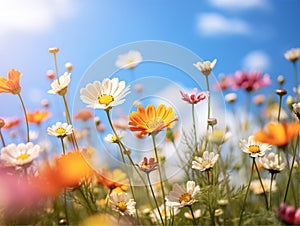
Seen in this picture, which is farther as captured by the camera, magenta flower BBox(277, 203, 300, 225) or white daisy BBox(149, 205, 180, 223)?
white daisy BBox(149, 205, 180, 223)

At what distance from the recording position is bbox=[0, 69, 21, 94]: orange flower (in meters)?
0.86

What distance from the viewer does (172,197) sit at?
84 centimetres

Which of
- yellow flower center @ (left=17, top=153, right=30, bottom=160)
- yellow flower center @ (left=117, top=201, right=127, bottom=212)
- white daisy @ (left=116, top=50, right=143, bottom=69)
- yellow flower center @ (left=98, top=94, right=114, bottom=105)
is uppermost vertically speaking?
white daisy @ (left=116, top=50, right=143, bottom=69)

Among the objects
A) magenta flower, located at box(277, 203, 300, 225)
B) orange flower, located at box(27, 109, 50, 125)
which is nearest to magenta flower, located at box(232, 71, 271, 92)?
orange flower, located at box(27, 109, 50, 125)

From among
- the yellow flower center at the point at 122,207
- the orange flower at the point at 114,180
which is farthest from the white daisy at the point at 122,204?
the orange flower at the point at 114,180

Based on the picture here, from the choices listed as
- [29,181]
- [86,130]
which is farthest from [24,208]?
[86,130]

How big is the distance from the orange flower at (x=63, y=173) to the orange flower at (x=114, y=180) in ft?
0.46

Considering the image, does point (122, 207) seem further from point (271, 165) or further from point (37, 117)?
point (37, 117)

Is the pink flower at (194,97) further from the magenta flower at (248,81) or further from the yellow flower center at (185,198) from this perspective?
the magenta flower at (248,81)

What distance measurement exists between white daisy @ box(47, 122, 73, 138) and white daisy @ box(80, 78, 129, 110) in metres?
0.06

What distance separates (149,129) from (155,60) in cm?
34

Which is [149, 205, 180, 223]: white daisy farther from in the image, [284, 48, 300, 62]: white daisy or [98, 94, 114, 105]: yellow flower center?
[284, 48, 300, 62]: white daisy

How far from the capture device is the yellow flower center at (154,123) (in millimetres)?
755

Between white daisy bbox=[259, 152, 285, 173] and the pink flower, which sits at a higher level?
the pink flower
